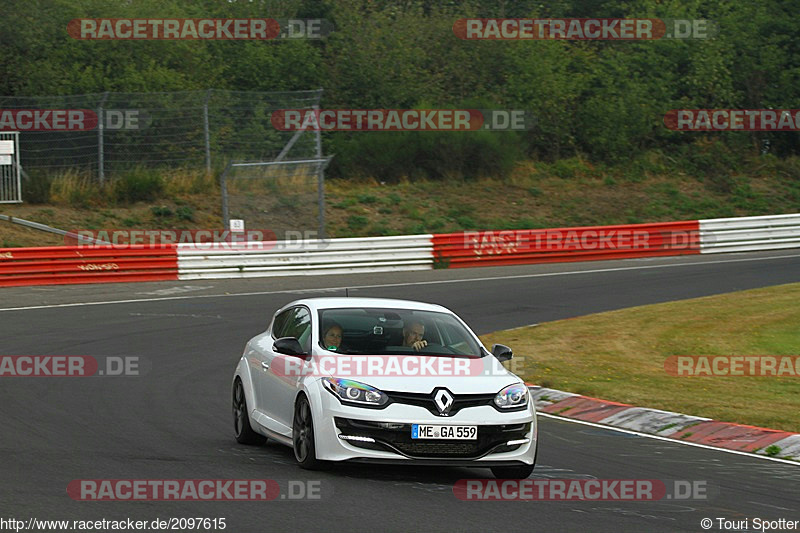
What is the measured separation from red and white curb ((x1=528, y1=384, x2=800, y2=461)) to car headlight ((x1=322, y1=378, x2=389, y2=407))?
13.1ft

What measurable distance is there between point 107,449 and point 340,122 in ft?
112

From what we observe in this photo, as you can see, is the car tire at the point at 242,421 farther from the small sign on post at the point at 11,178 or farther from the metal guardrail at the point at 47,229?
the small sign on post at the point at 11,178

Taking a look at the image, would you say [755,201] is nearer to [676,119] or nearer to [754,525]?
[676,119]

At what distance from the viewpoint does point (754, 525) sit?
730 cm

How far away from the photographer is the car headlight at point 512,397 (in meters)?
8.72

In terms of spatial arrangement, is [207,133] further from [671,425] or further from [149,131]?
[671,425]

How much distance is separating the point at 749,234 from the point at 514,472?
2597cm

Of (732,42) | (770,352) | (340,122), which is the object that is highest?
(732,42)

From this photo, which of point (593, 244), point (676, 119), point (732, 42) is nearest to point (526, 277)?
point (593, 244)

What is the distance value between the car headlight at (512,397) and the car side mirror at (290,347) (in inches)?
64.8

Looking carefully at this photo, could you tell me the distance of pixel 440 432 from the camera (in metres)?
8.39
